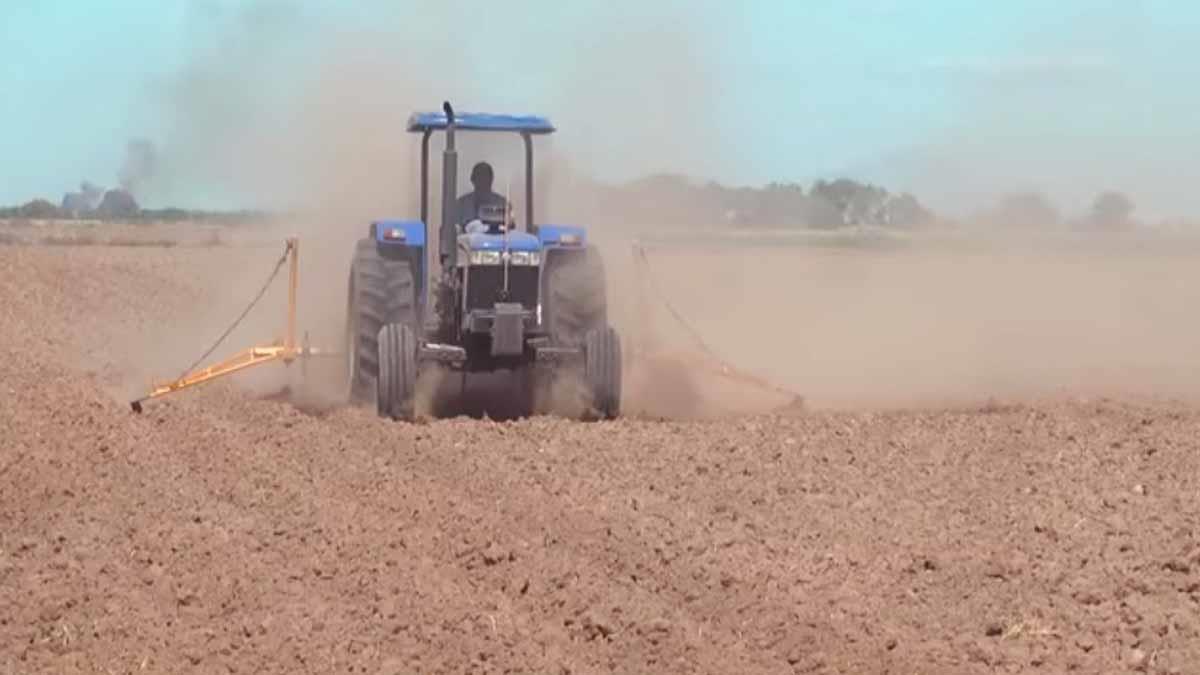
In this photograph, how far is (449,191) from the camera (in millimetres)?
13109

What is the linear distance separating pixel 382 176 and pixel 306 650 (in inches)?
490

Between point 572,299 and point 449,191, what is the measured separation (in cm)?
118

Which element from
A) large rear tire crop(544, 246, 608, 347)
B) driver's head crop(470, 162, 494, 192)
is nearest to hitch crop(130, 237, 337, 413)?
driver's head crop(470, 162, 494, 192)

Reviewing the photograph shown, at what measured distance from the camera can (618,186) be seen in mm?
19906

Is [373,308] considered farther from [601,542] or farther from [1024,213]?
[1024,213]

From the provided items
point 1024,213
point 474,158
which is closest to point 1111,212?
point 1024,213

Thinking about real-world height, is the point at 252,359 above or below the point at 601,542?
above

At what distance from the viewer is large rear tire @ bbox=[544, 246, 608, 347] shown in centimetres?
1315

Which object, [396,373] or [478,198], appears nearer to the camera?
[396,373]

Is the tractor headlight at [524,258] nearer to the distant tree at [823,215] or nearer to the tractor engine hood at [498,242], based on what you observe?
the tractor engine hood at [498,242]

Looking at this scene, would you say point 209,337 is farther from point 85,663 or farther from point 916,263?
point 916,263

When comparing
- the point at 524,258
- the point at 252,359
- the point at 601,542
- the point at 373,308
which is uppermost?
the point at 524,258

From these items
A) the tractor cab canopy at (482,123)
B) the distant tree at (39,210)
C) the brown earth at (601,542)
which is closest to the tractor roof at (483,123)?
the tractor cab canopy at (482,123)

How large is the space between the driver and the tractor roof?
37cm
